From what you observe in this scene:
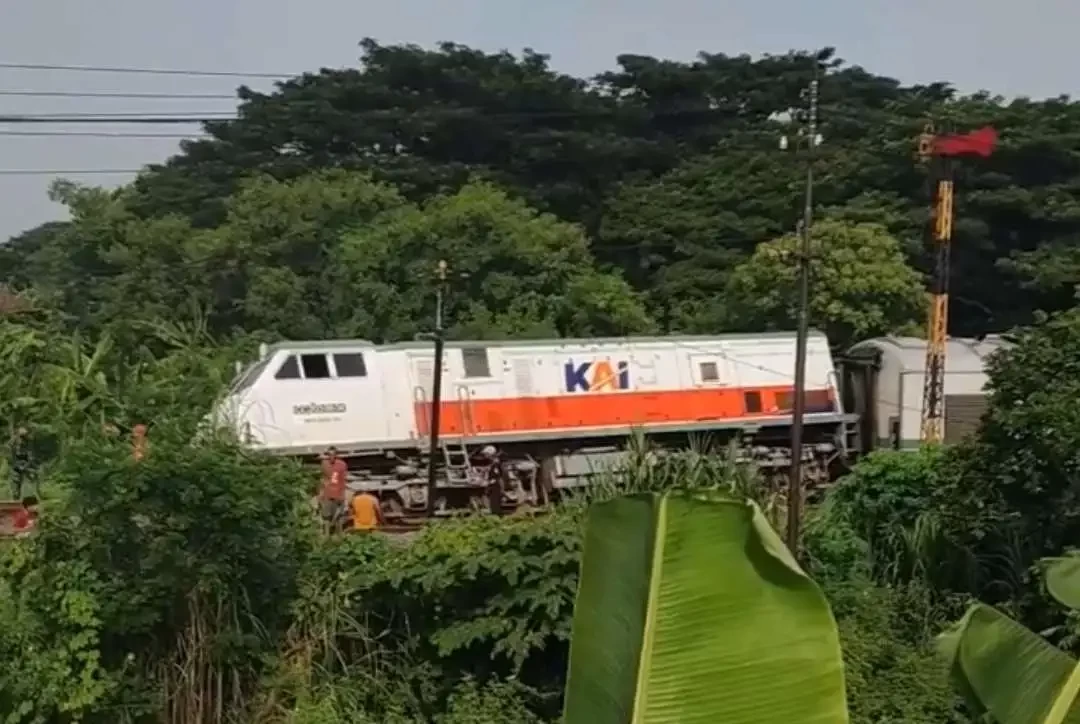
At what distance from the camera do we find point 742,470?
10.4 metres

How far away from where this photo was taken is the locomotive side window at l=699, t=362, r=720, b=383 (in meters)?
20.7

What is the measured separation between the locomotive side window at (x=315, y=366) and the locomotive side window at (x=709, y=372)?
212 inches

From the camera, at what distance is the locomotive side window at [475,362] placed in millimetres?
19703

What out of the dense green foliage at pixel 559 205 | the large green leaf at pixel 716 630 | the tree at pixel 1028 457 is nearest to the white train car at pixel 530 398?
the dense green foliage at pixel 559 205

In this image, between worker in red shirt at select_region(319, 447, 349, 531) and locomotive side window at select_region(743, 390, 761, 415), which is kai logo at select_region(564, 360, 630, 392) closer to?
locomotive side window at select_region(743, 390, 761, 415)

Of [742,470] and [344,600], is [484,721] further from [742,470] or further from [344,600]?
[742,470]

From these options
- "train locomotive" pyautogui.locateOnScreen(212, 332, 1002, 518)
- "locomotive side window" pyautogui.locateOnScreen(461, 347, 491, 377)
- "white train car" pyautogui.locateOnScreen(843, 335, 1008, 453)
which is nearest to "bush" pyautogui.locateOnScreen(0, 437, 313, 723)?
"train locomotive" pyautogui.locateOnScreen(212, 332, 1002, 518)

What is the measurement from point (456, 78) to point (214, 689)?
101ft

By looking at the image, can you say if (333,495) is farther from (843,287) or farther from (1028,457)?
(843,287)

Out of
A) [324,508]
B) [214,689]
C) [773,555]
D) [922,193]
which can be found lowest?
[214,689]

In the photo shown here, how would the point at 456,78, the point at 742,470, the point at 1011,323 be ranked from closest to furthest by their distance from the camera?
1. the point at 742,470
2. the point at 1011,323
3. the point at 456,78

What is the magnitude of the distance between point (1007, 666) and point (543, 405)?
17.0 m

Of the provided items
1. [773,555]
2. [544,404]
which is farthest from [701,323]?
[773,555]

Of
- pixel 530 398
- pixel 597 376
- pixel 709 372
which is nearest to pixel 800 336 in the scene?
pixel 530 398
